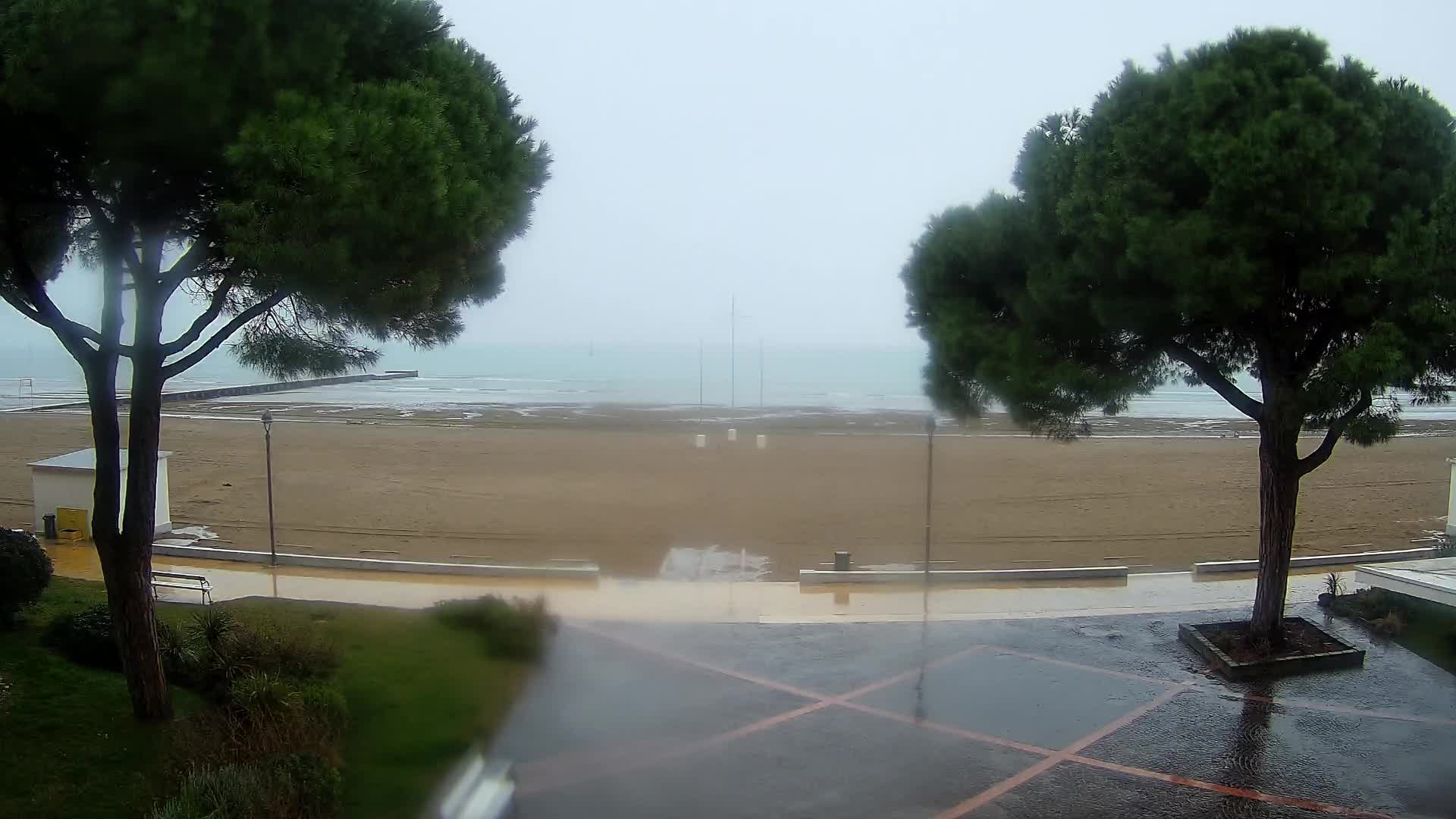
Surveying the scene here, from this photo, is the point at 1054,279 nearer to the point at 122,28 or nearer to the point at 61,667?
the point at 122,28

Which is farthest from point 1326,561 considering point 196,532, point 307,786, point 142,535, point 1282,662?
point 196,532

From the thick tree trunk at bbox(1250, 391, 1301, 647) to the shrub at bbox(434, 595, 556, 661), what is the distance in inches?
326

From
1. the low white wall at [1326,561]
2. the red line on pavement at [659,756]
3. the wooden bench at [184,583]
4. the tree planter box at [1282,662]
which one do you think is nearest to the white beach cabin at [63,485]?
the wooden bench at [184,583]

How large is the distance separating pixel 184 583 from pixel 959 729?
1136cm

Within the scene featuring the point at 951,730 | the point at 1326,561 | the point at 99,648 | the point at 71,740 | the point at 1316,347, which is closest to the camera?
the point at 71,740

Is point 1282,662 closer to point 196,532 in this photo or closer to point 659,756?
point 659,756

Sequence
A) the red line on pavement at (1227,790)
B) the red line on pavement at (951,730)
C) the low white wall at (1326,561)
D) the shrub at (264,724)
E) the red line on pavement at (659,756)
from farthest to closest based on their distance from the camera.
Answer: the low white wall at (1326,561) → the red line on pavement at (951,730) → the red line on pavement at (659,756) → the red line on pavement at (1227,790) → the shrub at (264,724)

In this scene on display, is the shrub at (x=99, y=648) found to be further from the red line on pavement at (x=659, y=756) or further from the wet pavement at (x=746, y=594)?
the wet pavement at (x=746, y=594)

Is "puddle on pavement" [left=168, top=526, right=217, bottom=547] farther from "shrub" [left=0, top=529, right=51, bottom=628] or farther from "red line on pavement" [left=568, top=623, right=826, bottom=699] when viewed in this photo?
"red line on pavement" [left=568, top=623, right=826, bottom=699]

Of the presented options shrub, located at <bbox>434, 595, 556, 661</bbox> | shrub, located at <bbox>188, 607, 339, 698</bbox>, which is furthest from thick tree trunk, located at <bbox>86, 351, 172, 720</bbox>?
shrub, located at <bbox>434, 595, 556, 661</bbox>

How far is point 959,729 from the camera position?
29.0 feet

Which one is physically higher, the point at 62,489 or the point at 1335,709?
the point at 62,489

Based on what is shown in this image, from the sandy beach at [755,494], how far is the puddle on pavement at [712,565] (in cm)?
7

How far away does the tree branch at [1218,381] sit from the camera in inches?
430
